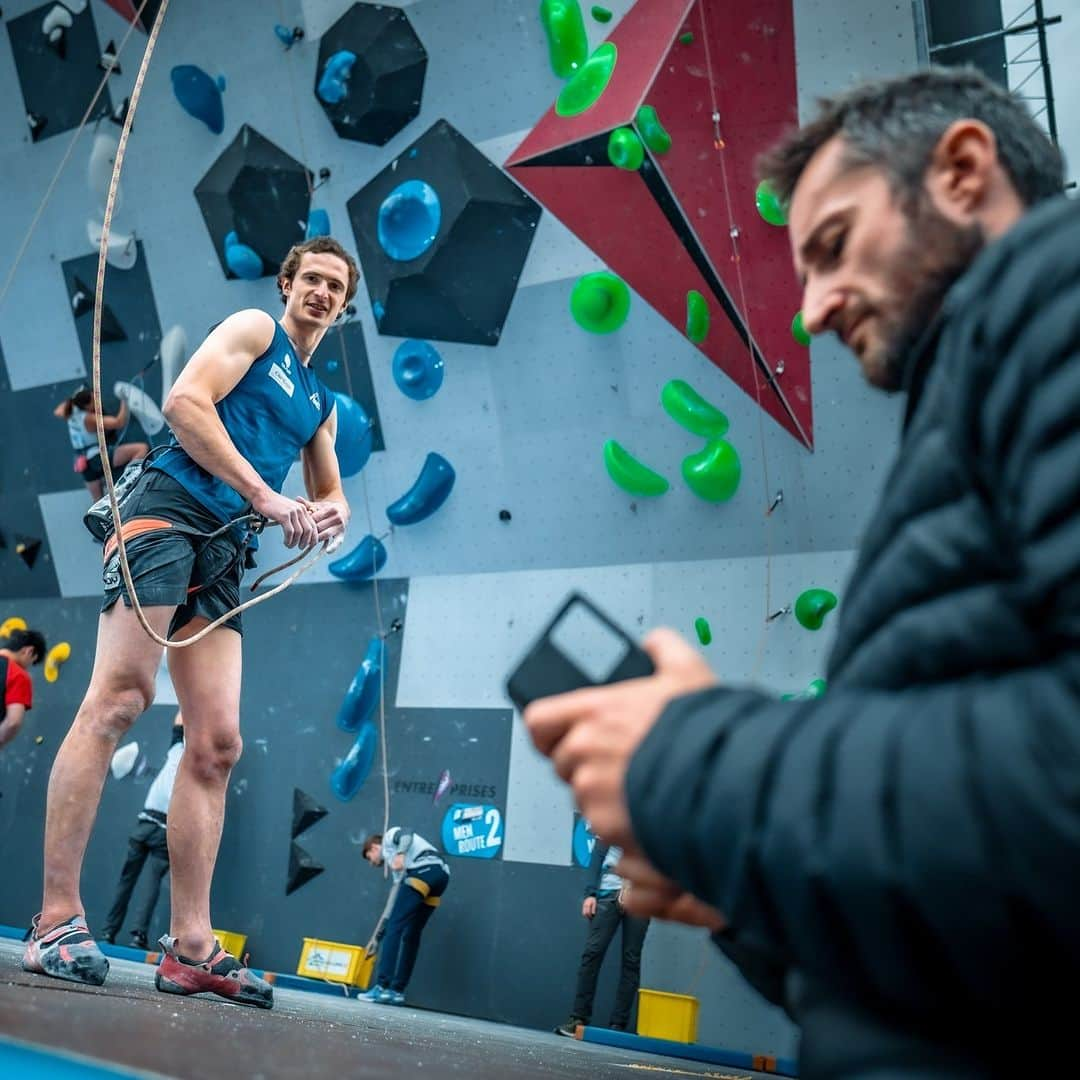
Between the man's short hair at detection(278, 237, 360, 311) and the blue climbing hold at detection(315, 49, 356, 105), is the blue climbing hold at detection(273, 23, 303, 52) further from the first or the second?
the man's short hair at detection(278, 237, 360, 311)

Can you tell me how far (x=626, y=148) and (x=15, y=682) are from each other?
342cm

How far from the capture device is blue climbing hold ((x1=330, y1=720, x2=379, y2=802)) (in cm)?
563

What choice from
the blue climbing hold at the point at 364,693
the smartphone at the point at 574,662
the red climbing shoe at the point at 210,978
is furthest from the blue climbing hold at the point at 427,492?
the smartphone at the point at 574,662

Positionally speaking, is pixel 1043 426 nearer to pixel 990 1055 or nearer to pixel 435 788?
pixel 990 1055

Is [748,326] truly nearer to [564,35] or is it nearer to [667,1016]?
[564,35]

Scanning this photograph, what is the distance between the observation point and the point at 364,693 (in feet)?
18.6

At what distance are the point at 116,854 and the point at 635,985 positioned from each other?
3537 millimetres

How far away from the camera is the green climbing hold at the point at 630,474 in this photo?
484 centimetres

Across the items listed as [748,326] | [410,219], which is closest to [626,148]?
[748,326]

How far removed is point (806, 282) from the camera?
81 cm

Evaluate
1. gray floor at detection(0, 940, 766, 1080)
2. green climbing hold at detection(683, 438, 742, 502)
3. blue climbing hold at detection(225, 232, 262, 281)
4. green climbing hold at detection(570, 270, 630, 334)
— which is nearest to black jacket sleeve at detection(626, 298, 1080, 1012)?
gray floor at detection(0, 940, 766, 1080)

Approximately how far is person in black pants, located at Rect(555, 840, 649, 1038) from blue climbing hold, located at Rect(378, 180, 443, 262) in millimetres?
2901

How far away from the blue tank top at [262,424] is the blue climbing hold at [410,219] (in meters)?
2.87

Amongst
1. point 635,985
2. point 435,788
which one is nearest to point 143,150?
point 435,788
